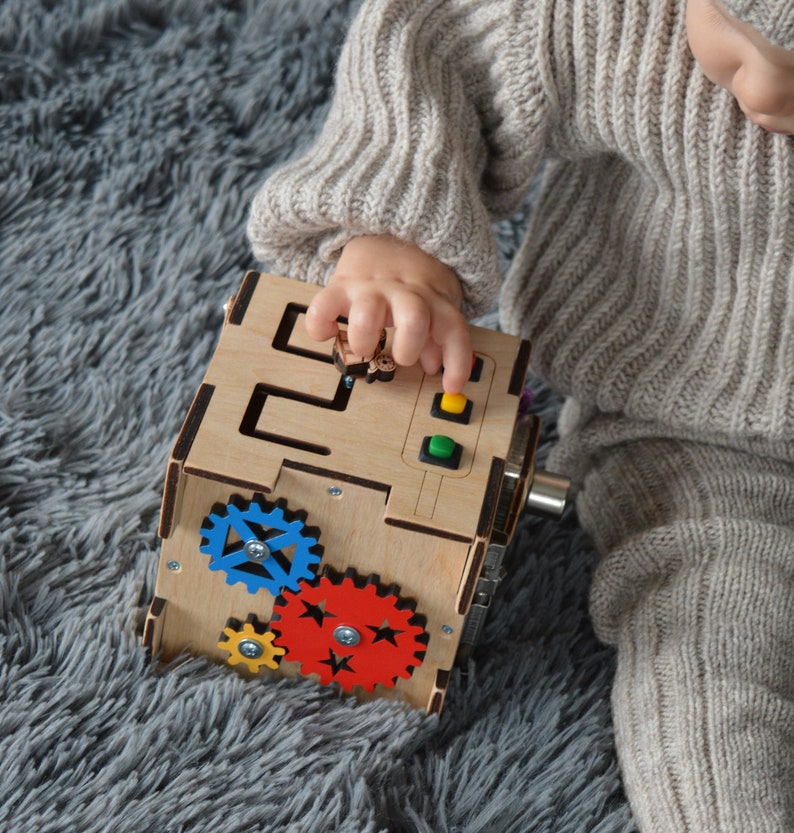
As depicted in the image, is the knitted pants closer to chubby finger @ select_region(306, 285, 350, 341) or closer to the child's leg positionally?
the child's leg

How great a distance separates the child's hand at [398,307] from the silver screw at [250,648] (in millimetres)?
193

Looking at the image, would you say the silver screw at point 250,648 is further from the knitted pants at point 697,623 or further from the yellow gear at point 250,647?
the knitted pants at point 697,623

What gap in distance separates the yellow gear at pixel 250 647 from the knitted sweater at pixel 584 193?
9.1 inches

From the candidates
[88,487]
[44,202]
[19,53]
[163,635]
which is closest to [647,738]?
[163,635]

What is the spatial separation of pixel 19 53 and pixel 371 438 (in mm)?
674

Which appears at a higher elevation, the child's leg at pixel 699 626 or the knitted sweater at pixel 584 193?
the knitted sweater at pixel 584 193

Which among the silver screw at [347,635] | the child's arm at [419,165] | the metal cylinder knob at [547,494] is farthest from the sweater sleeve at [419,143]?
the silver screw at [347,635]

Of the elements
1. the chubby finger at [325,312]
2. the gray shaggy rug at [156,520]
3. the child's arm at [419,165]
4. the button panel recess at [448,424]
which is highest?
the child's arm at [419,165]

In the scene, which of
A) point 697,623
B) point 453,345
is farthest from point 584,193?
point 697,623

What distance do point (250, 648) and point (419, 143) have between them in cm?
33

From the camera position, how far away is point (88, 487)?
2.71 ft

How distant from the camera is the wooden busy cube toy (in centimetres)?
63

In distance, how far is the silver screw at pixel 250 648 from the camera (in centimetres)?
71

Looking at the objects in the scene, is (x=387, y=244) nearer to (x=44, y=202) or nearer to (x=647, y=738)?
(x=647, y=738)
